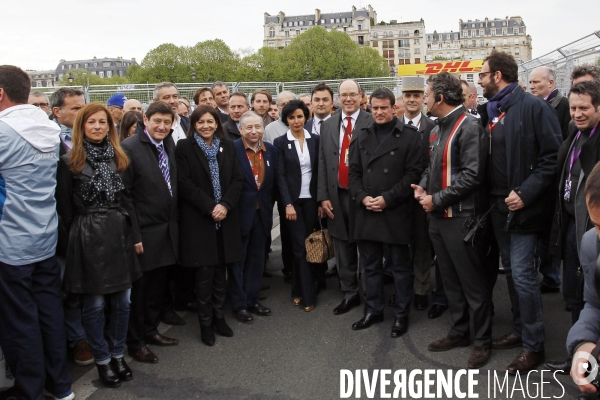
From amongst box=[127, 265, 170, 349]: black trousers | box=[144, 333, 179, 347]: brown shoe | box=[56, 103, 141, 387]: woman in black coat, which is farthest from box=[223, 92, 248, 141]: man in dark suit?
box=[144, 333, 179, 347]: brown shoe

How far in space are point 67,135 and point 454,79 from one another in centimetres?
347

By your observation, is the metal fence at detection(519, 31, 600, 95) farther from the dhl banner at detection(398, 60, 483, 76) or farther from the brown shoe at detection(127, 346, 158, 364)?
the dhl banner at detection(398, 60, 483, 76)

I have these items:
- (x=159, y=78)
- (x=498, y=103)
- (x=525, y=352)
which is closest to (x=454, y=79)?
(x=498, y=103)

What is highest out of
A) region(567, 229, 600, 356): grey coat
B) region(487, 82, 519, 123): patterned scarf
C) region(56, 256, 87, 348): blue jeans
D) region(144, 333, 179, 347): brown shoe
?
region(487, 82, 519, 123): patterned scarf

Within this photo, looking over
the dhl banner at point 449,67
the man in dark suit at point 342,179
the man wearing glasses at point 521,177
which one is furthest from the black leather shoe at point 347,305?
the dhl banner at point 449,67

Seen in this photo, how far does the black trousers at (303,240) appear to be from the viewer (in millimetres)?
5406

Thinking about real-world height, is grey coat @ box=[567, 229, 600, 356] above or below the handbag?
above

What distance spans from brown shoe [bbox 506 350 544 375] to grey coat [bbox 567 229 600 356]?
194cm

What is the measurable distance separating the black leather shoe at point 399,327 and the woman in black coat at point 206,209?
1513 millimetres

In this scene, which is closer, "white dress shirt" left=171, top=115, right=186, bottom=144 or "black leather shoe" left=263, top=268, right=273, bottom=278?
"white dress shirt" left=171, top=115, right=186, bottom=144

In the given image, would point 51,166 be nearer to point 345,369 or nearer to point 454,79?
point 345,369

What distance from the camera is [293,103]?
215 inches

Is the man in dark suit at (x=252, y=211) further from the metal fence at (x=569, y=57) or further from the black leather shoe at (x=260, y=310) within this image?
the metal fence at (x=569, y=57)

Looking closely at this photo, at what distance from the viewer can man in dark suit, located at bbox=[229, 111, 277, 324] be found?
5160 mm
